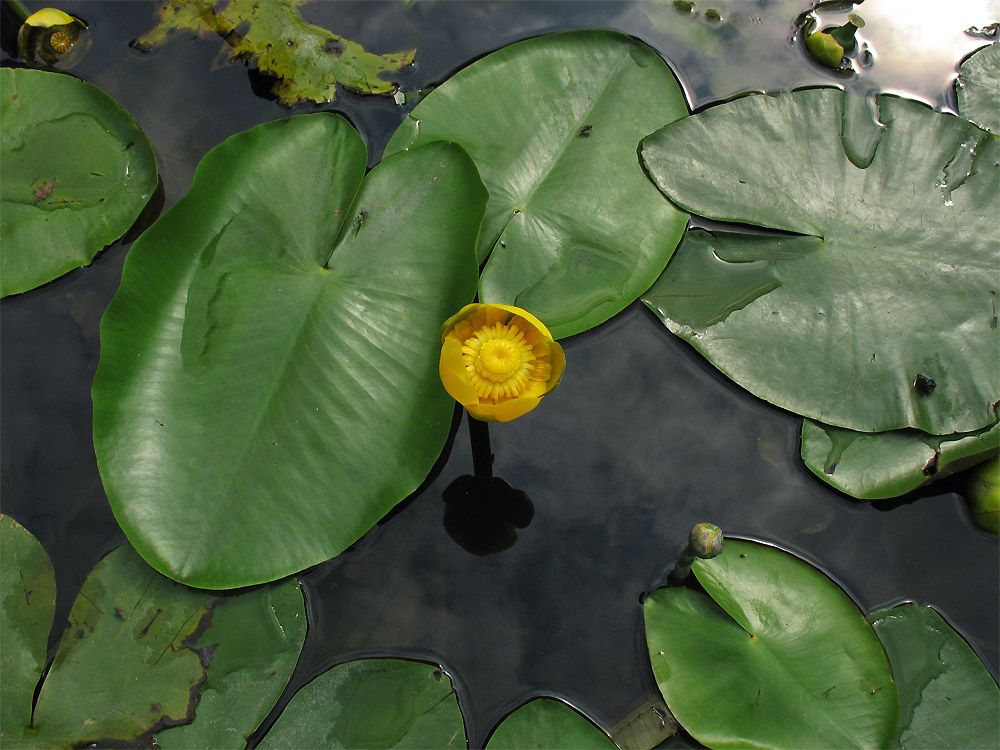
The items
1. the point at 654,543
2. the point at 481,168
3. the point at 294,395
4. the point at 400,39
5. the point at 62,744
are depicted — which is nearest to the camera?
the point at 62,744

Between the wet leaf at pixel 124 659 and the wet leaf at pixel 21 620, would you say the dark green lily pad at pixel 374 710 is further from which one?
the wet leaf at pixel 21 620

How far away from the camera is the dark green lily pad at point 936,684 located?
1719mm

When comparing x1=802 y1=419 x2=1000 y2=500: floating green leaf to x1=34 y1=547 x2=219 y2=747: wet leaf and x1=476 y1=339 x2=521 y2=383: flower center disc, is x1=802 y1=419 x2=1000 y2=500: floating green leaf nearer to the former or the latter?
x1=476 y1=339 x2=521 y2=383: flower center disc

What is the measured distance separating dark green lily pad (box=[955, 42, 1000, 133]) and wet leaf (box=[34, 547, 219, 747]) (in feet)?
9.44

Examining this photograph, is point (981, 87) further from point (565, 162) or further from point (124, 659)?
point (124, 659)

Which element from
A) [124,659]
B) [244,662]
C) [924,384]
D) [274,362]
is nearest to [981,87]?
[924,384]

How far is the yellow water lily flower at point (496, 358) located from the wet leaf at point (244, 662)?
0.76 m

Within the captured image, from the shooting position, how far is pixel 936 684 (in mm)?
1769

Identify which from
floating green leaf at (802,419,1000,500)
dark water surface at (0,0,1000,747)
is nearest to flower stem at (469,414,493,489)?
dark water surface at (0,0,1000,747)

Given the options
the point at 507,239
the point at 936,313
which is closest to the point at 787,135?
the point at 936,313

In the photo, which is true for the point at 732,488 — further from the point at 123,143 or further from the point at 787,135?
the point at 123,143

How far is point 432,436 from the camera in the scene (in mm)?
1821

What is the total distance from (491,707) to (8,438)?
1.65 meters

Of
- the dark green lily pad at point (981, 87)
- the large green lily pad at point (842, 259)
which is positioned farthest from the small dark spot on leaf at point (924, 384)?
the dark green lily pad at point (981, 87)
